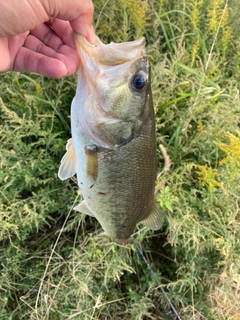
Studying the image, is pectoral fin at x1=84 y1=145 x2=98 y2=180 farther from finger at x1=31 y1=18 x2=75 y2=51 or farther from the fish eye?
finger at x1=31 y1=18 x2=75 y2=51

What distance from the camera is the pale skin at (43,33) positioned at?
4.05ft

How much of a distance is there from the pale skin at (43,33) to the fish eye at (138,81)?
0.23 meters

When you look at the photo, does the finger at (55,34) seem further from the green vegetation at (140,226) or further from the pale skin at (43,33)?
the green vegetation at (140,226)

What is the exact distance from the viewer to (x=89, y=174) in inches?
53.4

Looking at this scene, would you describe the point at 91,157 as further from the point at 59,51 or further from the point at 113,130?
the point at 59,51

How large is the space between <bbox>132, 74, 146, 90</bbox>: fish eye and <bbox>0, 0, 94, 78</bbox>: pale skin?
0.23 metres

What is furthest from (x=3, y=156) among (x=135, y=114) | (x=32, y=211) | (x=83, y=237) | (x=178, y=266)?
(x=178, y=266)

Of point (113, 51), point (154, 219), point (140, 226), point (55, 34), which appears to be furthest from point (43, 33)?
point (140, 226)

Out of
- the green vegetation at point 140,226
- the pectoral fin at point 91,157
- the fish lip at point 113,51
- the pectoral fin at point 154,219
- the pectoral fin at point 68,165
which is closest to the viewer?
the fish lip at point 113,51

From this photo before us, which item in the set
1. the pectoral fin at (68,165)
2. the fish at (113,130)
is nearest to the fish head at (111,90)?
the fish at (113,130)

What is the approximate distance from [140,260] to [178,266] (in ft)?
0.85

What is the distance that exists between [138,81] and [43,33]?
0.70 metres

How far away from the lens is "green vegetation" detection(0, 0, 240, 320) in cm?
211

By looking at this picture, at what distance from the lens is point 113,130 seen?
1.29 m
